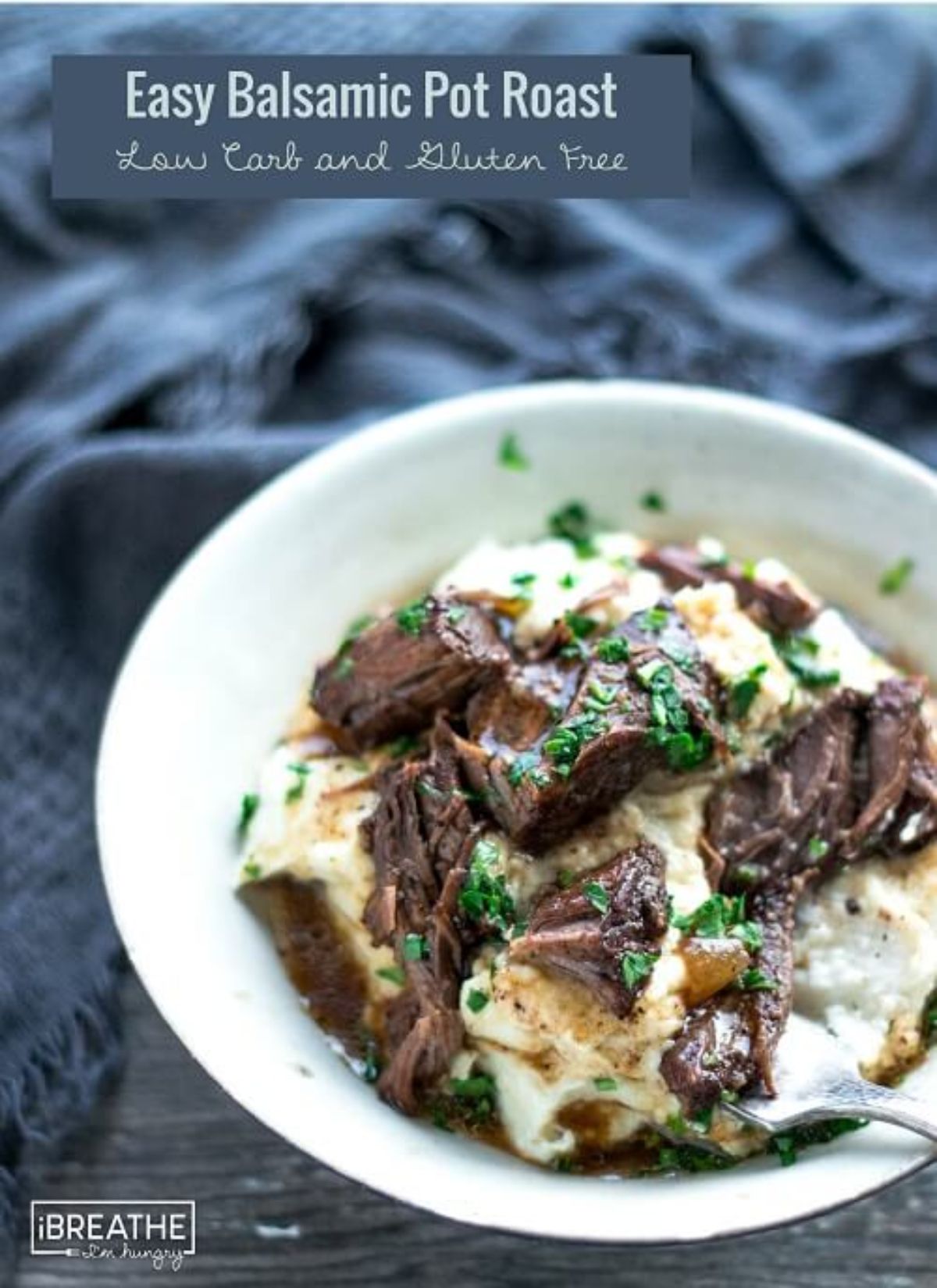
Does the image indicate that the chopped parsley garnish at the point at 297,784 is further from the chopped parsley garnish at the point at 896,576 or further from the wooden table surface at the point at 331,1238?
the chopped parsley garnish at the point at 896,576

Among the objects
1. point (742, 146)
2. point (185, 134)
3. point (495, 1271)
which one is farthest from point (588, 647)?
point (742, 146)

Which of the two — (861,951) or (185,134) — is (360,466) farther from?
(861,951)

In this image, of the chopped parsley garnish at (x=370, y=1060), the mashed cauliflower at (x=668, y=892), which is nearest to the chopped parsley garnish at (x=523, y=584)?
the mashed cauliflower at (x=668, y=892)

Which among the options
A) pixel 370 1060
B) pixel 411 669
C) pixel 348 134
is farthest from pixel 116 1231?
pixel 348 134

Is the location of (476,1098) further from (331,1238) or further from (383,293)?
(383,293)

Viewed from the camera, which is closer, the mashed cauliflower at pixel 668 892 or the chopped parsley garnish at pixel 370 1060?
the mashed cauliflower at pixel 668 892

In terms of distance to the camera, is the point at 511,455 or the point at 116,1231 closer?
the point at 116,1231

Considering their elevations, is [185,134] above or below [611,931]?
above
